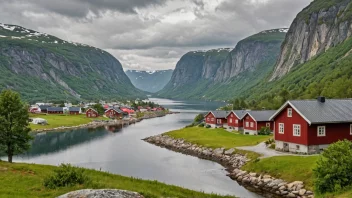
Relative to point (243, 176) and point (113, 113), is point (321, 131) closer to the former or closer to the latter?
point (243, 176)

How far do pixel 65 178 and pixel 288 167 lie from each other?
30.0m

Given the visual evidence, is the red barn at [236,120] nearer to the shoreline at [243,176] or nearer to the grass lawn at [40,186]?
the shoreline at [243,176]

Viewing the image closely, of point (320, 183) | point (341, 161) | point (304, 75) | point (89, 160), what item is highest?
point (304, 75)

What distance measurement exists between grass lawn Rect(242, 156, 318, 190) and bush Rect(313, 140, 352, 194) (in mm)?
8115

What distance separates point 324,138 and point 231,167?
45.7ft

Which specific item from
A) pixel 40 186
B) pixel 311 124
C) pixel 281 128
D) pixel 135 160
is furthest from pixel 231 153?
pixel 40 186

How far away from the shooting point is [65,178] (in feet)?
64.0

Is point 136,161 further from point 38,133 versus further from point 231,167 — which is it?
point 38,133

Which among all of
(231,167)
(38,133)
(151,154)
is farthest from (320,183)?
(38,133)

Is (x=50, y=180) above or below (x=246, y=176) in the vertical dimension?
above

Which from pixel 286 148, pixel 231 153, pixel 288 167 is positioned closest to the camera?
pixel 288 167

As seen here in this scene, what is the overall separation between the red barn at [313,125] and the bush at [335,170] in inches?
784

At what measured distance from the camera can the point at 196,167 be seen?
55.6 meters

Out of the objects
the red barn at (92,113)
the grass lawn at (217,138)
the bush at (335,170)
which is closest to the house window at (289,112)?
the grass lawn at (217,138)
